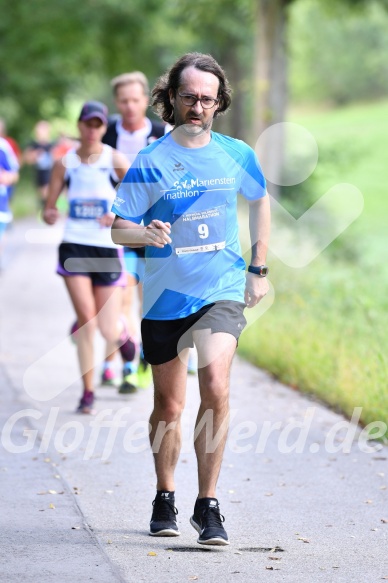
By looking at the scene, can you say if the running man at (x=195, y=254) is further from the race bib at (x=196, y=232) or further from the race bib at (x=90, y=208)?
the race bib at (x=90, y=208)

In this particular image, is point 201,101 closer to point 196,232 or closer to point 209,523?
point 196,232

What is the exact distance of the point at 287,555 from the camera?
5.18 m

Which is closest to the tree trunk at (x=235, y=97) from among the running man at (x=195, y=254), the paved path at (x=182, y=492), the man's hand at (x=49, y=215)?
the paved path at (x=182, y=492)

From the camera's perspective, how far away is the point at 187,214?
5.26m

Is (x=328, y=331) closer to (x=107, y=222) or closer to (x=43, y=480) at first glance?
(x=107, y=222)

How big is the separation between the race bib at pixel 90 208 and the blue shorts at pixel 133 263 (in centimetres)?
65

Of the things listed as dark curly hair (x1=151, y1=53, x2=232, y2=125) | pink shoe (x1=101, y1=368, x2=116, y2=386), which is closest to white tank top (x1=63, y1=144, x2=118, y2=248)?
pink shoe (x1=101, y1=368, x2=116, y2=386)

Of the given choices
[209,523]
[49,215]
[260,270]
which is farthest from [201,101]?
[49,215]

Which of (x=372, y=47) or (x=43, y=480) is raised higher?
(x=372, y=47)

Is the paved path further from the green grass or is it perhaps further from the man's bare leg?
the man's bare leg

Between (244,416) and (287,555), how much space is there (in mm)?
3225

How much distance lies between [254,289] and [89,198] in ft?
10.1

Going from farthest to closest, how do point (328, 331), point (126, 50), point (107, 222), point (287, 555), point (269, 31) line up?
point (126, 50) → point (269, 31) → point (328, 331) → point (107, 222) → point (287, 555)

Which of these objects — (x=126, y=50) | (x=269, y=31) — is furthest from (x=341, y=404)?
(x=126, y=50)
